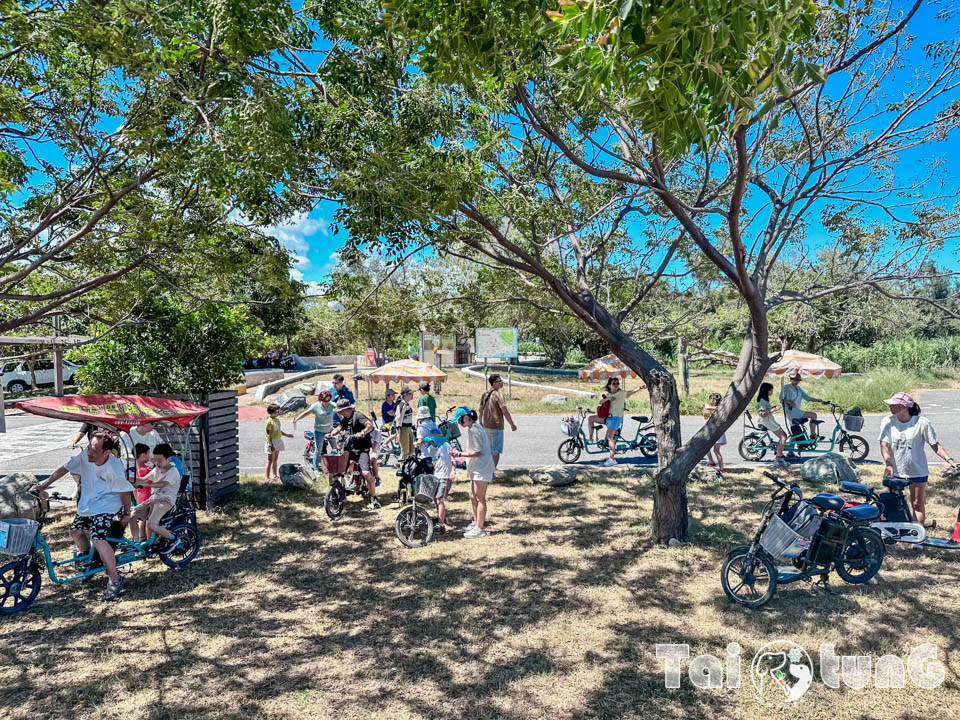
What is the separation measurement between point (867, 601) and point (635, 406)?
17.9m

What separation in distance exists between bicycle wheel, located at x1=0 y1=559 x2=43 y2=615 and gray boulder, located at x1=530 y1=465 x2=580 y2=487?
23.5 ft

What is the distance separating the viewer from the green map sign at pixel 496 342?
2091cm

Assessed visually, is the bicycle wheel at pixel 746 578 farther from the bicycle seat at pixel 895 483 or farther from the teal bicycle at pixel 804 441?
the teal bicycle at pixel 804 441

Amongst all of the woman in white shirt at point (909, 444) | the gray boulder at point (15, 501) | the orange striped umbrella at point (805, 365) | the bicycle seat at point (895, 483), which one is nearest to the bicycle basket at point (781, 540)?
the bicycle seat at point (895, 483)

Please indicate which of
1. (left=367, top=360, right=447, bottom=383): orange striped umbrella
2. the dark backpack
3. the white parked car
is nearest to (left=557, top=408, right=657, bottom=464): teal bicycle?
the dark backpack

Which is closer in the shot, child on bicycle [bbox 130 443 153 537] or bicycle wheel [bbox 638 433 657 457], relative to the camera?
child on bicycle [bbox 130 443 153 537]

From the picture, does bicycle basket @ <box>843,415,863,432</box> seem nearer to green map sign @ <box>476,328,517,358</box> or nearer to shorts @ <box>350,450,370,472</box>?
shorts @ <box>350,450,370,472</box>

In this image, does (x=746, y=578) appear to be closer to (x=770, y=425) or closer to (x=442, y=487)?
(x=442, y=487)

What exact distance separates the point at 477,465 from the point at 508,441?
27.2ft

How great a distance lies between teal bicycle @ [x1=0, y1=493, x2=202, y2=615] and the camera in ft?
18.5

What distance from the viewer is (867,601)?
5.64 metres

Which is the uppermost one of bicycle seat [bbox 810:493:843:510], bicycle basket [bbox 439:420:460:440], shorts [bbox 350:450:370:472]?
bicycle basket [bbox 439:420:460:440]

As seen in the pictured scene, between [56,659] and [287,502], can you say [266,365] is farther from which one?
[56,659]

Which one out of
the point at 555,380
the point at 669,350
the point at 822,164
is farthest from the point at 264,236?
the point at 669,350
